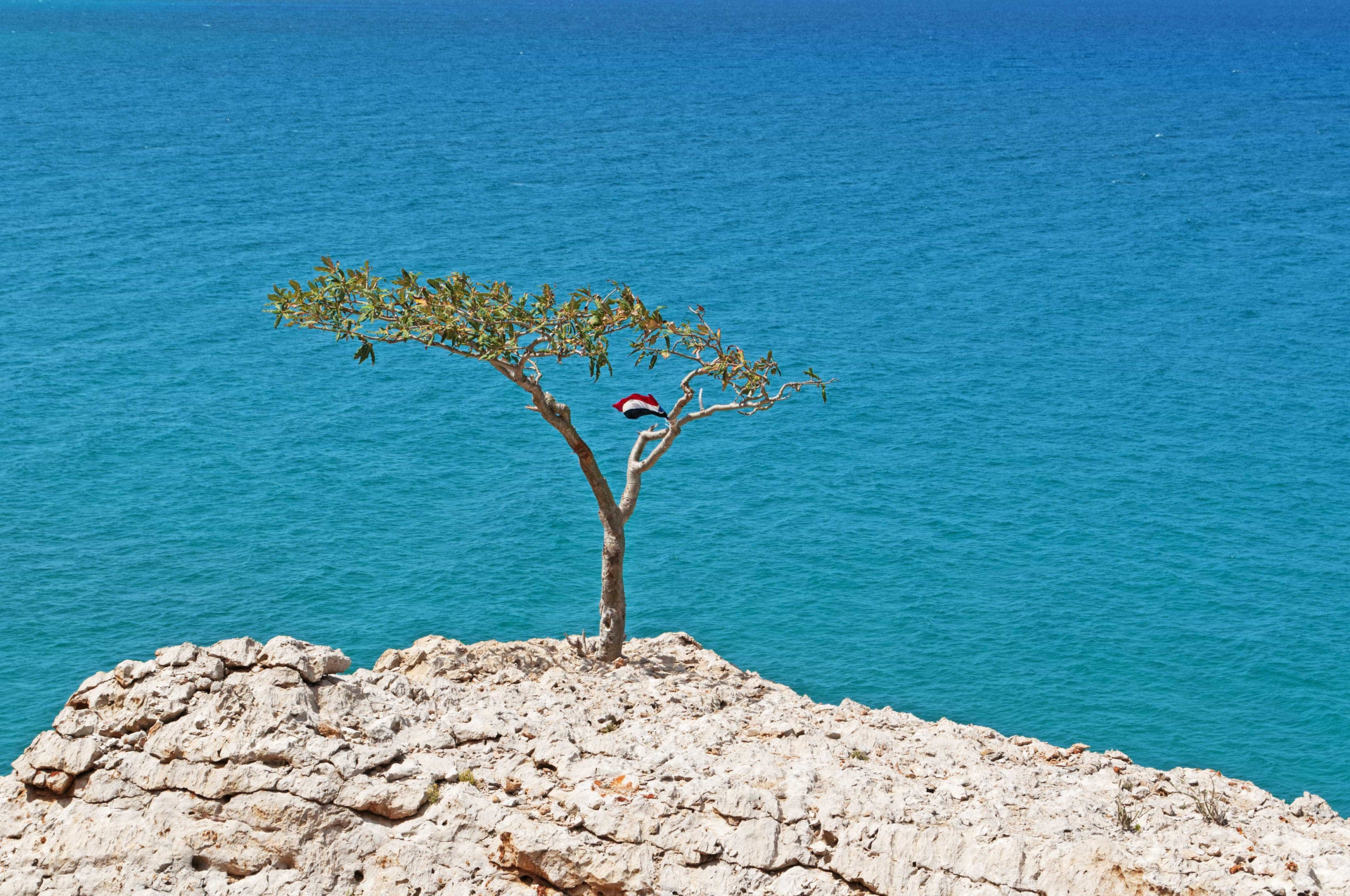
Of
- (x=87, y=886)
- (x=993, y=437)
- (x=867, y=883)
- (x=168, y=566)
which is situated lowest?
(x=87, y=886)

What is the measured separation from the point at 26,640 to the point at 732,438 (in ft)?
86.0

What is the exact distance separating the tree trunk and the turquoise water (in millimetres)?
10638

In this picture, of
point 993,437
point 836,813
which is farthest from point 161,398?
point 836,813

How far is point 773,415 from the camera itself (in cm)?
5675

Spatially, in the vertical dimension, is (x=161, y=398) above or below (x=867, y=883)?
above

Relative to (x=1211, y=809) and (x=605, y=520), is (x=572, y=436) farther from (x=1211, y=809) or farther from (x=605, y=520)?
(x=1211, y=809)

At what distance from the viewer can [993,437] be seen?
53.3 meters

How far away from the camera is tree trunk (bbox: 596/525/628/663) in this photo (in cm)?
2616

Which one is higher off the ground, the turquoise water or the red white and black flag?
the turquoise water

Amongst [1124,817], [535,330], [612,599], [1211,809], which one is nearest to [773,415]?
[612,599]

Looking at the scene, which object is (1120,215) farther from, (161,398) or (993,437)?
(161,398)

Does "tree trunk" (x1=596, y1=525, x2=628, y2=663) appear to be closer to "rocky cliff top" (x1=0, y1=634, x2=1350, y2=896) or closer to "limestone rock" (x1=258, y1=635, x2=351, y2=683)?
"rocky cliff top" (x1=0, y1=634, x2=1350, y2=896)

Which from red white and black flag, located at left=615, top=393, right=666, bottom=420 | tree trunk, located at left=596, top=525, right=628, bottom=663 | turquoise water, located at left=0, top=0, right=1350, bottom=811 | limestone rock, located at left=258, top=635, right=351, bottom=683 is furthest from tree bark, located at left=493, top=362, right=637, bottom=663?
turquoise water, located at left=0, top=0, right=1350, bottom=811

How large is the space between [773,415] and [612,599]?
102 ft
